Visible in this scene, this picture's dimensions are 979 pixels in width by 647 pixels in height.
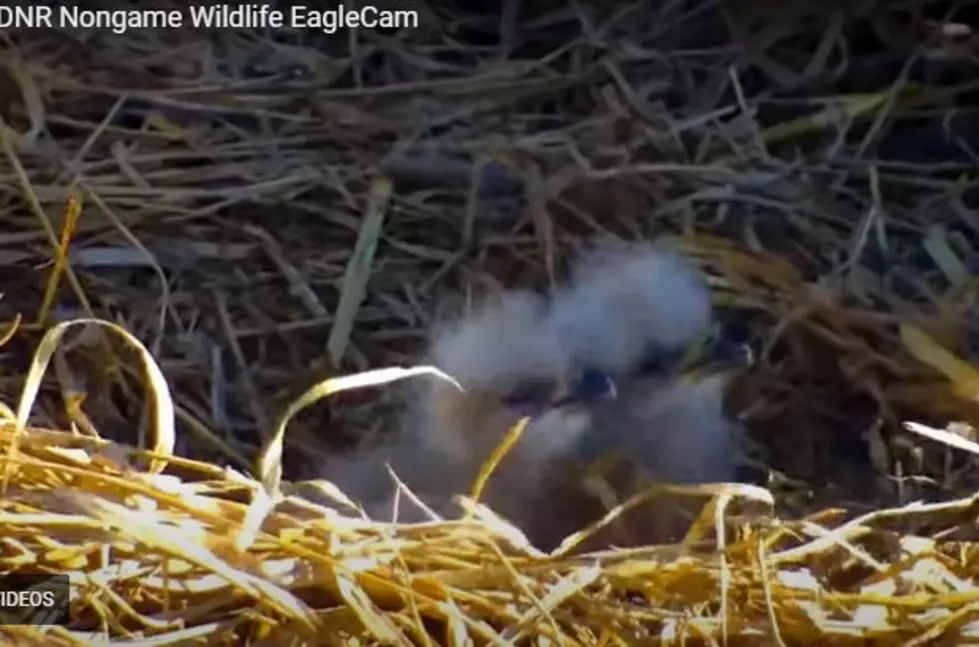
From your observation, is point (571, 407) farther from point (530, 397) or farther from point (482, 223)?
point (482, 223)

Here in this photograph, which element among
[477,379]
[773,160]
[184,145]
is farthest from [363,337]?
[773,160]

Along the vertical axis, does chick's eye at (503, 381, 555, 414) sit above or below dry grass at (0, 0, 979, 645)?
below

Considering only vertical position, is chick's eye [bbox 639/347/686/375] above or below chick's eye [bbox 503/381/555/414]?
above

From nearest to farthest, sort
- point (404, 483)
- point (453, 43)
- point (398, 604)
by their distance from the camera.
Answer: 1. point (398, 604)
2. point (404, 483)
3. point (453, 43)

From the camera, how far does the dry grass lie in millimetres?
996

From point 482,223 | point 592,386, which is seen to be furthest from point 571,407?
point 482,223

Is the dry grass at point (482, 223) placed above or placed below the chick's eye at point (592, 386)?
above

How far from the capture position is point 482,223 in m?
1.10

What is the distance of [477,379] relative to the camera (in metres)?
1.05

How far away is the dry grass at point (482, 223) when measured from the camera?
996 millimetres

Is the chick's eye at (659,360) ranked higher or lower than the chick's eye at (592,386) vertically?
higher

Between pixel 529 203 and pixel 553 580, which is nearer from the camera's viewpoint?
pixel 553 580

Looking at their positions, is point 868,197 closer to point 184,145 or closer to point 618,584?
point 618,584

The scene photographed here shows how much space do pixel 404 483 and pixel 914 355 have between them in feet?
1.18
